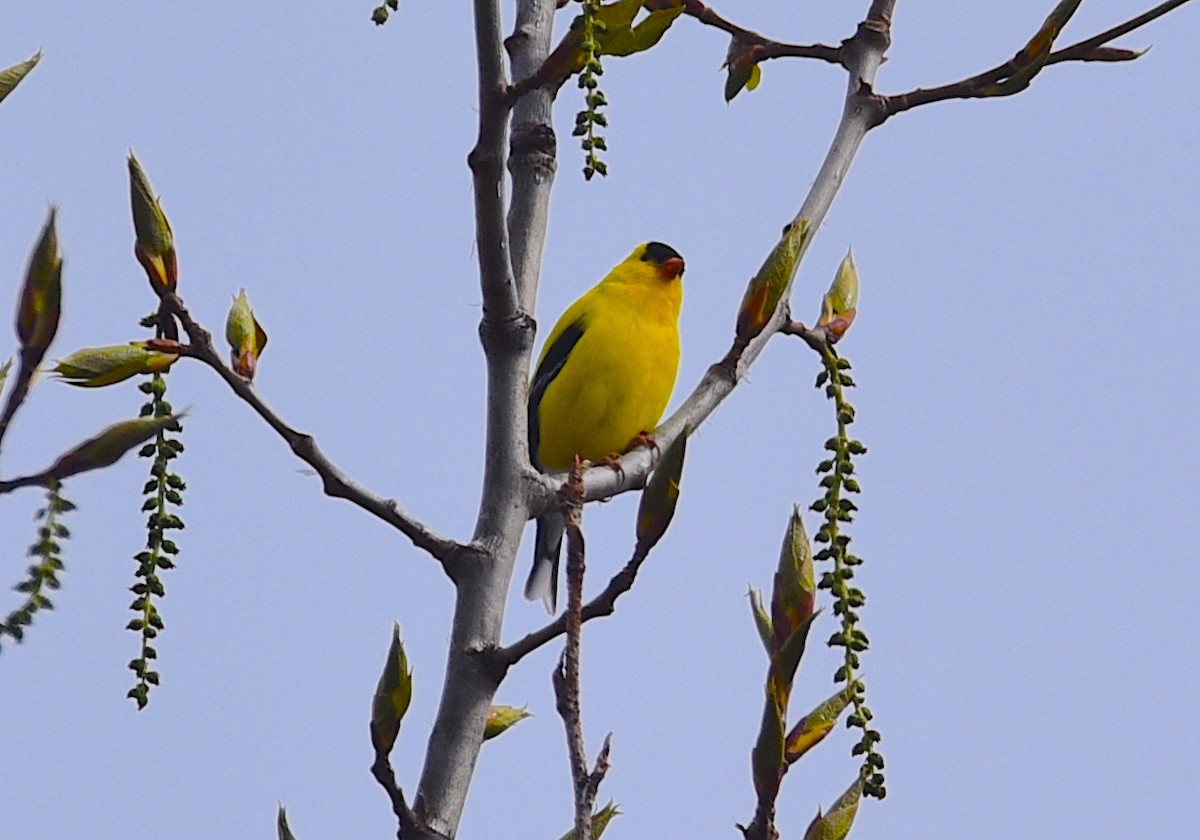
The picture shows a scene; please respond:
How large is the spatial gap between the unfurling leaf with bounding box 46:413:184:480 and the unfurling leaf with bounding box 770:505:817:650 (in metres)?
0.80

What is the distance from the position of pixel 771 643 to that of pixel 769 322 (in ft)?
2.67

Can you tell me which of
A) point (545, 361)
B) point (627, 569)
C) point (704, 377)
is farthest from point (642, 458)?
point (545, 361)

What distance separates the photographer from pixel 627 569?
206cm

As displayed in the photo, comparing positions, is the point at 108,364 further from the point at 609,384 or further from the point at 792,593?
the point at 609,384

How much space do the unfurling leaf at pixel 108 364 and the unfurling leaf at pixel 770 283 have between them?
0.96 metres

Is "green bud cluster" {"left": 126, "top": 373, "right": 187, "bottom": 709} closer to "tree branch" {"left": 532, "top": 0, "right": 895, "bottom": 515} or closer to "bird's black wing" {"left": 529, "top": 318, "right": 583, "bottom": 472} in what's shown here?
"tree branch" {"left": 532, "top": 0, "right": 895, "bottom": 515}

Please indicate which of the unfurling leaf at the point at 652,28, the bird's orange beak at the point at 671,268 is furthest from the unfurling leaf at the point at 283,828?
the bird's orange beak at the point at 671,268

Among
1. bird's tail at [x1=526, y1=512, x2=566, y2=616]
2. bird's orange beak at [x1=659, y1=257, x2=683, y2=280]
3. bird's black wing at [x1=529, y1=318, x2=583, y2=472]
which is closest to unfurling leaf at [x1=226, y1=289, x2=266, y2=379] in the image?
bird's black wing at [x1=529, y1=318, x2=583, y2=472]

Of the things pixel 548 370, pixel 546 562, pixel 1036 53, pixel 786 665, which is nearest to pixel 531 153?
pixel 1036 53

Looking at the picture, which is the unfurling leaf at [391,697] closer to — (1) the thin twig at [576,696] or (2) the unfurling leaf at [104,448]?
(1) the thin twig at [576,696]

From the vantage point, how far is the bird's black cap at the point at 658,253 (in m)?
7.02

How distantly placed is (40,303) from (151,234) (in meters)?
0.41

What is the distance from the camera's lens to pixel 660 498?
1991 mm

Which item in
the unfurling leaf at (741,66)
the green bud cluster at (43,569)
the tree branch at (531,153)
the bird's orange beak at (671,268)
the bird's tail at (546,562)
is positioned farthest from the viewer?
the bird's orange beak at (671,268)
